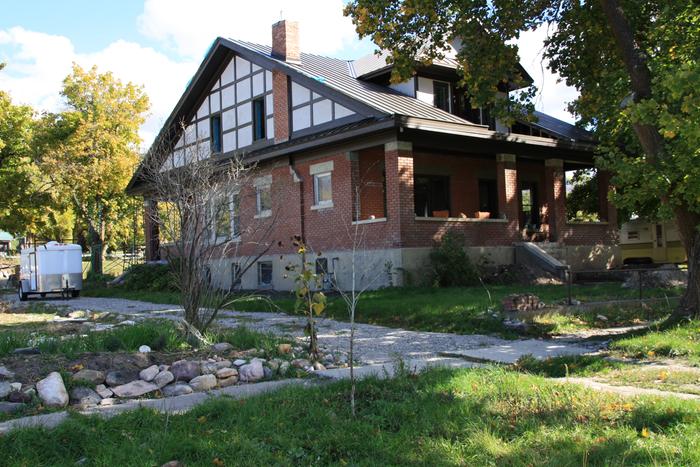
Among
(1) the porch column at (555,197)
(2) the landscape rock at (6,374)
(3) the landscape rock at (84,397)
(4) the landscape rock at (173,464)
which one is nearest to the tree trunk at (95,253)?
(1) the porch column at (555,197)

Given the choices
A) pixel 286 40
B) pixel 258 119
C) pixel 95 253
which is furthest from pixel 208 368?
pixel 95 253

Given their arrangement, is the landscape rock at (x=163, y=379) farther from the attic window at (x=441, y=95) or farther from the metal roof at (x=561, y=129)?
the metal roof at (x=561, y=129)

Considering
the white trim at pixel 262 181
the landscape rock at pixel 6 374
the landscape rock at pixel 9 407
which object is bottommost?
the landscape rock at pixel 9 407

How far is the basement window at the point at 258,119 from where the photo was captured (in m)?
23.9

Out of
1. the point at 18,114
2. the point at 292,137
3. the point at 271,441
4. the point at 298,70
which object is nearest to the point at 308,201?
the point at 292,137

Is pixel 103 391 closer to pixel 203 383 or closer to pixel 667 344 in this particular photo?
pixel 203 383

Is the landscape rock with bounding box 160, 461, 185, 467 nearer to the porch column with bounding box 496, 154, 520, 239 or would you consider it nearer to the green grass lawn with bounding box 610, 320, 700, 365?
the green grass lawn with bounding box 610, 320, 700, 365

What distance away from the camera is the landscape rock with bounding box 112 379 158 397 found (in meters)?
6.54

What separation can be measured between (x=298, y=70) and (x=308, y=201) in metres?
4.23

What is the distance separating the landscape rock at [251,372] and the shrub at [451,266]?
10.6 m

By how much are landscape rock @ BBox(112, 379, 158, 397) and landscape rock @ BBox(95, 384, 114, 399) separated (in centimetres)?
5

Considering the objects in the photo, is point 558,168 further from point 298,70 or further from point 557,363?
point 557,363

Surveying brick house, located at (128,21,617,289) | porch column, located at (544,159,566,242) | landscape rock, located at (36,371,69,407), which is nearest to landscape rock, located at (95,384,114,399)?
landscape rock, located at (36,371,69,407)

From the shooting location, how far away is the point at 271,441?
4.80m
